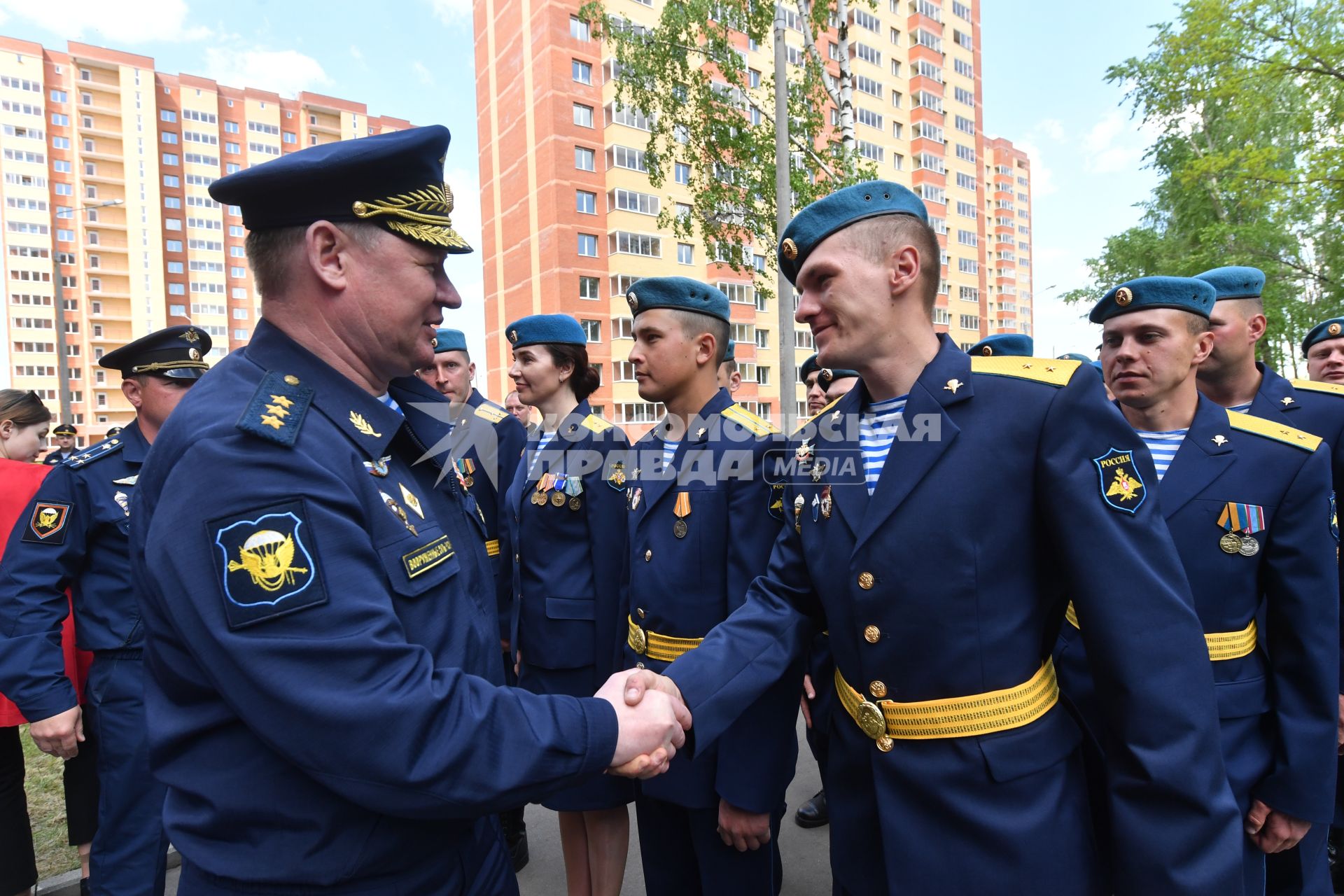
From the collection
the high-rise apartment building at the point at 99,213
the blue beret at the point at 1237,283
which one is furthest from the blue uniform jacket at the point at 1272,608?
the high-rise apartment building at the point at 99,213

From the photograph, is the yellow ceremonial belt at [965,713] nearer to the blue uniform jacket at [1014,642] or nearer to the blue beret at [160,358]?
the blue uniform jacket at [1014,642]

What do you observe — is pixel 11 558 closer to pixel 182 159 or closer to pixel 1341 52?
pixel 1341 52

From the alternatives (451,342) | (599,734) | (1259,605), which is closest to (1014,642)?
(599,734)

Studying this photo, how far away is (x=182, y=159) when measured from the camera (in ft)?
225

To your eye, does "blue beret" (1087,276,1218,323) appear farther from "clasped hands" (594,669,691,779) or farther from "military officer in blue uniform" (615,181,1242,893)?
"clasped hands" (594,669,691,779)

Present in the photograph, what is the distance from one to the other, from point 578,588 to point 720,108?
1791 centimetres

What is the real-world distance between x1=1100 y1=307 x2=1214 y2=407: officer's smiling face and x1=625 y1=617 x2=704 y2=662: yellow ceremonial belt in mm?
2115

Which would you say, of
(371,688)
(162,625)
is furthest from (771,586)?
(162,625)

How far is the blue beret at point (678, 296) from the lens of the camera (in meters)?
3.59

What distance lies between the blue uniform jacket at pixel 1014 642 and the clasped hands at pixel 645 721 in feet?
1.69

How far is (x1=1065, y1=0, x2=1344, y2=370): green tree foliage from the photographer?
12.6 meters

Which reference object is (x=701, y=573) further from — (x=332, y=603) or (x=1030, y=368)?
(x=332, y=603)

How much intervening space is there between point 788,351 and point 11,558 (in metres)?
10.8

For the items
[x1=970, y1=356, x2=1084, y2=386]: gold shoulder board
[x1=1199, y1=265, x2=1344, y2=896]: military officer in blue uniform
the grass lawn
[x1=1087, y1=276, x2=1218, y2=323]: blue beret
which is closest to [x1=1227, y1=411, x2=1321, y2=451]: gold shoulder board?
[x1=1087, y1=276, x2=1218, y2=323]: blue beret
